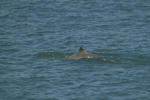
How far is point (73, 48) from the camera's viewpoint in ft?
140

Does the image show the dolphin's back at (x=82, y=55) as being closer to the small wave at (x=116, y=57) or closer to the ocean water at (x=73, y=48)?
the ocean water at (x=73, y=48)

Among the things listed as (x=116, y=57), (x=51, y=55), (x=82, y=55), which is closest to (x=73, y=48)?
(x=51, y=55)

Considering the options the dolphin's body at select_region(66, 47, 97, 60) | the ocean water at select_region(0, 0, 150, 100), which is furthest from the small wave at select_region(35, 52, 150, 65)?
the dolphin's body at select_region(66, 47, 97, 60)

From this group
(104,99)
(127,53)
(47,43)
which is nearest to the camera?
(104,99)

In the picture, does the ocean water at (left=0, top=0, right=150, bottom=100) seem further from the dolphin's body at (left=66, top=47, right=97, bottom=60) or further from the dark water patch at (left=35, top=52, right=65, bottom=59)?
the dolphin's body at (left=66, top=47, right=97, bottom=60)

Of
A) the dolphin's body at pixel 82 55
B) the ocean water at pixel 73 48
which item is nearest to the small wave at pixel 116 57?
the ocean water at pixel 73 48

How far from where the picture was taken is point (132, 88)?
34.1m

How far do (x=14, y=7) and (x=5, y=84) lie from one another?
22266 mm

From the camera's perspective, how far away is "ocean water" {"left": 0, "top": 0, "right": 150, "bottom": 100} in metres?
34.2

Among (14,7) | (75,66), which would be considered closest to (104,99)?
(75,66)

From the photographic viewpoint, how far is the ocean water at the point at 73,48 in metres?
34.2

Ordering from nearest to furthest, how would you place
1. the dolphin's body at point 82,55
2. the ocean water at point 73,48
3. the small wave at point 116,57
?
the ocean water at point 73,48
the small wave at point 116,57
the dolphin's body at point 82,55

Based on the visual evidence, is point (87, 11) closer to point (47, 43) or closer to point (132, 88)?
point (47, 43)

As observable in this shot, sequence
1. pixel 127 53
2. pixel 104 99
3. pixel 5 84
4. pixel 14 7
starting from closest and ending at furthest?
pixel 104 99
pixel 5 84
pixel 127 53
pixel 14 7
